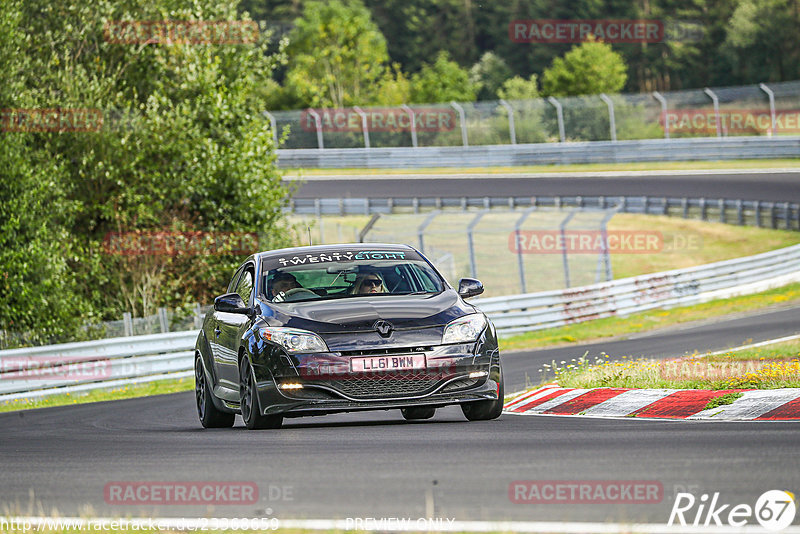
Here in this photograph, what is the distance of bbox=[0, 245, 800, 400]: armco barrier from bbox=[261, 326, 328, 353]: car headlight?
10.2m

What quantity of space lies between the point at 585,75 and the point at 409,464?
227ft

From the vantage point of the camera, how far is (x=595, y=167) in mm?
49062

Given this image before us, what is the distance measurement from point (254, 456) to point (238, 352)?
2193 mm

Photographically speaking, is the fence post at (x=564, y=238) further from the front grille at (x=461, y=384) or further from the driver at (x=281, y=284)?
the front grille at (x=461, y=384)

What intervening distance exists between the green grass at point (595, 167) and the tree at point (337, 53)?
87.2 feet

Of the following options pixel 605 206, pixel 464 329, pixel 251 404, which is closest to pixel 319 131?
pixel 605 206

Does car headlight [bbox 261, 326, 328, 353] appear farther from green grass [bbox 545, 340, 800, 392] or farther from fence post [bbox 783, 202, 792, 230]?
fence post [bbox 783, 202, 792, 230]

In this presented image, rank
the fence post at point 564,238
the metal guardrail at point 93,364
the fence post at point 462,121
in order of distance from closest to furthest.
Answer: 1. the metal guardrail at point 93,364
2. the fence post at point 564,238
3. the fence post at point 462,121

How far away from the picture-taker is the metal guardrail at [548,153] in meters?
46.3

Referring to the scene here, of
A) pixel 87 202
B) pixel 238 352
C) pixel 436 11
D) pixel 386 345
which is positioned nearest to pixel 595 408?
pixel 386 345

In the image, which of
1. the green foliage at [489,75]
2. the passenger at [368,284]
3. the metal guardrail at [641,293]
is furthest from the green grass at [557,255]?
the green foliage at [489,75]

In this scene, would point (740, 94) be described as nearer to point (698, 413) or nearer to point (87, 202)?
point (87, 202)

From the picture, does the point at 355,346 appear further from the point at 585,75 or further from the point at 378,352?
the point at 585,75

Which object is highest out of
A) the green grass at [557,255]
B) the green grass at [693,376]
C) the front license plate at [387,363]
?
the front license plate at [387,363]
